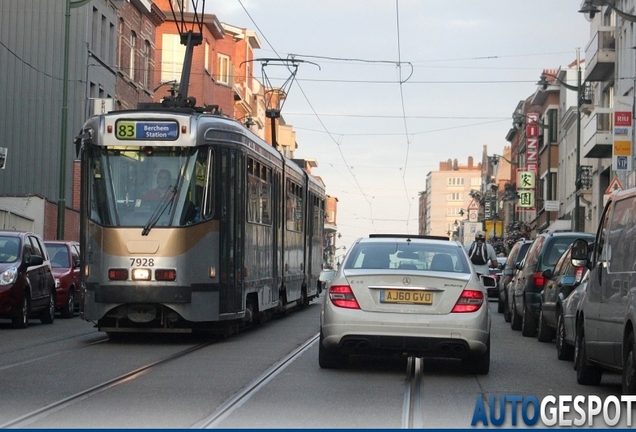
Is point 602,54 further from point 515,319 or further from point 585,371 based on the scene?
point 585,371

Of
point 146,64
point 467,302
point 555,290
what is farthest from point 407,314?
point 146,64

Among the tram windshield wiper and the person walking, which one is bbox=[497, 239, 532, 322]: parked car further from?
the tram windshield wiper

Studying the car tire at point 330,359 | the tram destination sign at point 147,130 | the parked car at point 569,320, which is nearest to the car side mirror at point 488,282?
the parked car at point 569,320

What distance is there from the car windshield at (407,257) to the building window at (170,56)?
61594mm

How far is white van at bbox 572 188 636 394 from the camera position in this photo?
10672mm

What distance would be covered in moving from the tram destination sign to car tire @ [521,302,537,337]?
6.93 meters

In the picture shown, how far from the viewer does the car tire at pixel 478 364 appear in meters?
13.4

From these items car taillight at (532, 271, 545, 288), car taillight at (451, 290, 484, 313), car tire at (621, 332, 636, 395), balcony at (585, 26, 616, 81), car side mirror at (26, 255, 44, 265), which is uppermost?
balcony at (585, 26, 616, 81)

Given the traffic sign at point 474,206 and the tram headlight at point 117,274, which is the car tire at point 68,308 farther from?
the traffic sign at point 474,206

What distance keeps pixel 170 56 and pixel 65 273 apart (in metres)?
49.8

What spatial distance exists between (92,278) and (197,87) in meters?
58.1

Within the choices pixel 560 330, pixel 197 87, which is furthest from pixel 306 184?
pixel 197 87

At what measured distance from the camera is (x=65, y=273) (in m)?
26.3

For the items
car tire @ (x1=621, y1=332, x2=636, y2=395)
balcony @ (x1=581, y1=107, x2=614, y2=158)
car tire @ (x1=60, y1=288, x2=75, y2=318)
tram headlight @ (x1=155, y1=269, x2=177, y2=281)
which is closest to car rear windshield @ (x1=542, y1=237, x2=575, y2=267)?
tram headlight @ (x1=155, y1=269, x2=177, y2=281)
